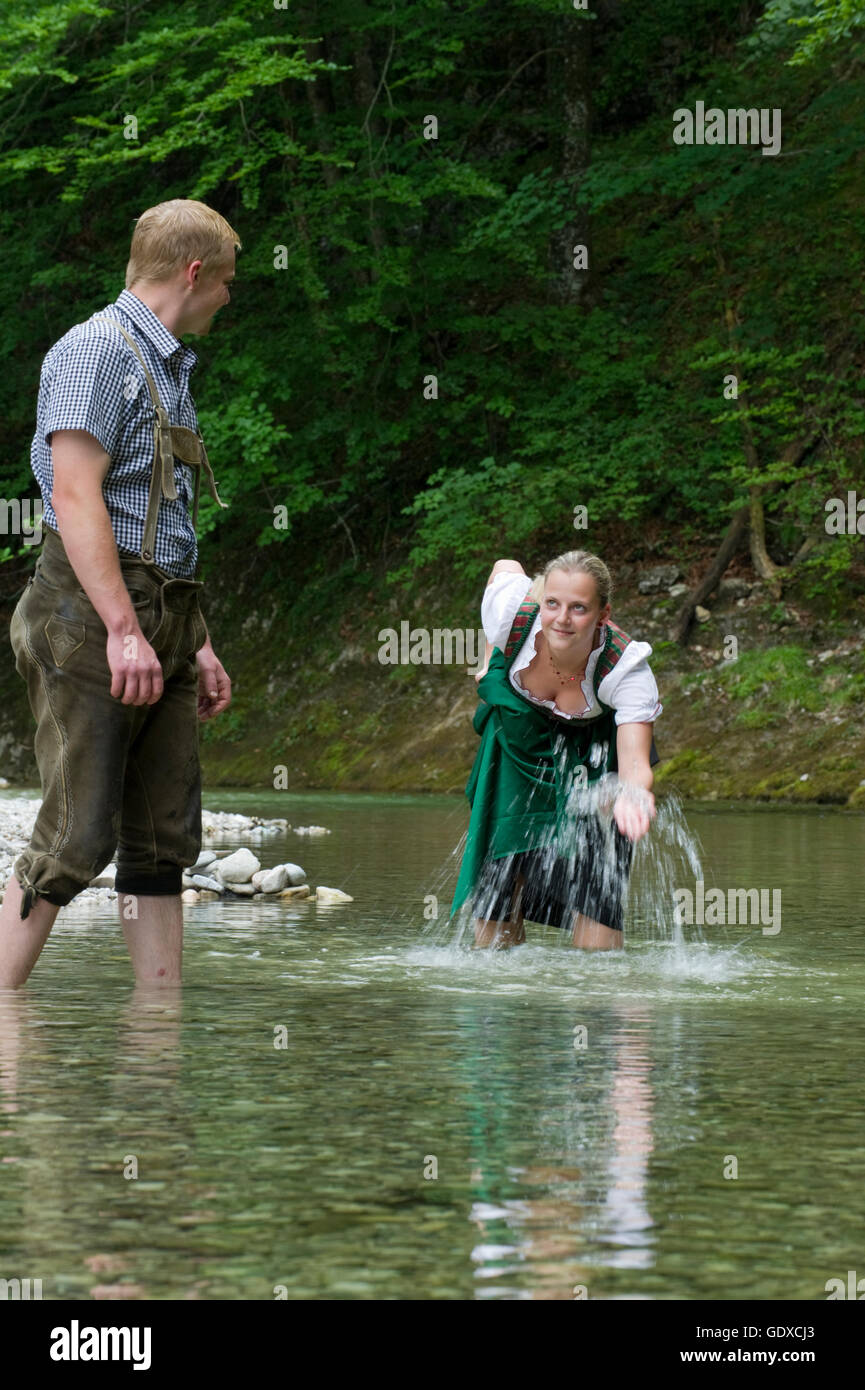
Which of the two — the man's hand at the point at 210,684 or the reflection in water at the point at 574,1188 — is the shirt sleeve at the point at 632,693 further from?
the reflection in water at the point at 574,1188

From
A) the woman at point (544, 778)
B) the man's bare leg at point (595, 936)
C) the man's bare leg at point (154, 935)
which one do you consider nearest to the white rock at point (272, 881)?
the woman at point (544, 778)

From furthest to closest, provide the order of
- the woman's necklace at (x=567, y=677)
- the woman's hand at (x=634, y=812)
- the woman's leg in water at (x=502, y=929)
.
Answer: the woman's leg in water at (x=502, y=929)
the woman's necklace at (x=567, y=677)
the woman's hand at (x=634, y=812)

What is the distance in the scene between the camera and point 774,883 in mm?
9023

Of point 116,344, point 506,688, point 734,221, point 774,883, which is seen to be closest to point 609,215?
point 734,221

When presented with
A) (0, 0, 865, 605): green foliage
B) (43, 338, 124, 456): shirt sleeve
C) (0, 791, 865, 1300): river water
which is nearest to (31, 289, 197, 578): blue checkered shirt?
(43, 338, 124, 456): shirt sleeve

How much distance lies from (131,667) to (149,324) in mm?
1010

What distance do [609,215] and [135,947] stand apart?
65.8 ft

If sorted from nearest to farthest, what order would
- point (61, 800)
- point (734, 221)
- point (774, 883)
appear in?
point (61, 800) < point (774, 883) < point (734, 221)

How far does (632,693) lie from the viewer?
6242mm

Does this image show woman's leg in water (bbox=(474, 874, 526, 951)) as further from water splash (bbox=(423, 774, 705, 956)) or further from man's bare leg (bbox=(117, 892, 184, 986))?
man's bare leg (bbox=(117, 892, 184, 986))

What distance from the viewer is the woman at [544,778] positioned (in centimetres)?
639

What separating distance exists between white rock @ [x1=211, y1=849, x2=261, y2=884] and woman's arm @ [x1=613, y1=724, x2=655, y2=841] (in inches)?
118

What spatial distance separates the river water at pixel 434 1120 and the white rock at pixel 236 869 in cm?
182
